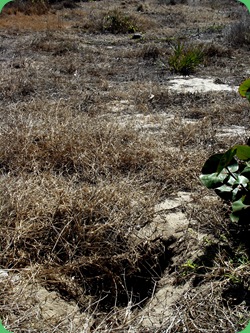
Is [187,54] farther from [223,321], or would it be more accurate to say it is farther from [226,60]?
[223,321]

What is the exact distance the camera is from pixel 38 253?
2.13 metres

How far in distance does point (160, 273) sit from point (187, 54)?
4.65m

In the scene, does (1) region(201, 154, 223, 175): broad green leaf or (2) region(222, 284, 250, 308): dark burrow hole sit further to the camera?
(1) region(201, 154, 223, 175): broad green leaf

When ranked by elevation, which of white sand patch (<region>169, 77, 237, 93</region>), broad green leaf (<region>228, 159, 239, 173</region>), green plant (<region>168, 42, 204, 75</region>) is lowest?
white sand patch (<region>169, 77, 237, 93</region>)

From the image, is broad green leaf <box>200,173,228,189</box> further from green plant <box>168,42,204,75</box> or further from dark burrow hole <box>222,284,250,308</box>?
green plant <box>168,42,204,75</box>

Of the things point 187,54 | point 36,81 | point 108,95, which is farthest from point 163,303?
point 187,54

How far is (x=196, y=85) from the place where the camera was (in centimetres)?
553

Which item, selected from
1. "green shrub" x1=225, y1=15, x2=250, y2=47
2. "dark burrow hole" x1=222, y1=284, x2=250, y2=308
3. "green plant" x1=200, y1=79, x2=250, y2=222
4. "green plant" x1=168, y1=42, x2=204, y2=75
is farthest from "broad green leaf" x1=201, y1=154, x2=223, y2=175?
"green shrub" x1=225, y1=15, x2=250, y2=47

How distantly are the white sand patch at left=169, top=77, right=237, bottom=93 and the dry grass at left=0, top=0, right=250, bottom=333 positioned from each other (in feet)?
1.01

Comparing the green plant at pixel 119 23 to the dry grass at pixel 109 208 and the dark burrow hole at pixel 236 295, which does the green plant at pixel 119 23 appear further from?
the dark burrow hole at pixel 236 295

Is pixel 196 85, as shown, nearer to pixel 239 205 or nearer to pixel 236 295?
pixel 239 205

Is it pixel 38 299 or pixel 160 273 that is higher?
pixel 38 299

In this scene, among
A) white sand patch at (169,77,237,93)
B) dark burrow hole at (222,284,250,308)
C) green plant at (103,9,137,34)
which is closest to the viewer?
dark burrow hole at (222,284,250,308)

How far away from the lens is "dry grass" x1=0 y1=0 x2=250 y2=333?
1.84 m
